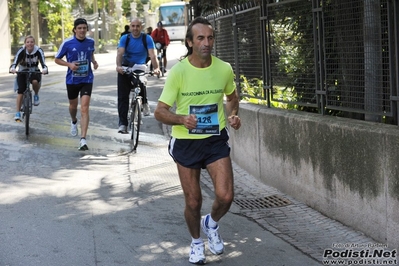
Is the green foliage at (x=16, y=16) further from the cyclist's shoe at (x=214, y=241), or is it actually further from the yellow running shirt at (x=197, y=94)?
the yellow running shirt at (x=197, y=94)

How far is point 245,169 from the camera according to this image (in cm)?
1115

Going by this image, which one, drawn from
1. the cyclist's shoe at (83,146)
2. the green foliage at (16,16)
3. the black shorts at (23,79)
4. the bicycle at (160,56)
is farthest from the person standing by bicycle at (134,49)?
the green foliage at (16,16)

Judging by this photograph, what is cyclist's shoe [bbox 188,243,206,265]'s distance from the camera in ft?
21.5

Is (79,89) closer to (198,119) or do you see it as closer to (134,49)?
(134,49)

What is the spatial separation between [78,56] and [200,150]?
669 cm

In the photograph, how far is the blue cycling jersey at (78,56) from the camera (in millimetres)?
12789

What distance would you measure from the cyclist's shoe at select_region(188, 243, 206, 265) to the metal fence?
2.04 m

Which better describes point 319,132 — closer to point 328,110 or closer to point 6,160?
point 328,110

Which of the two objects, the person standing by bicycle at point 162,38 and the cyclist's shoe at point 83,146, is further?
the person standing by bicycle at point 162,38

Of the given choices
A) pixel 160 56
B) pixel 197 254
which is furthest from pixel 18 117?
pixel 160 56

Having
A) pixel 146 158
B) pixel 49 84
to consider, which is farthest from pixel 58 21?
pixel 146 158

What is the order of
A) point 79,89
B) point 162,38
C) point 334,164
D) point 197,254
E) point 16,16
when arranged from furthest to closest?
point 16,16 < point 162,38 < point 79,89 < point 334,164 < point 197,254

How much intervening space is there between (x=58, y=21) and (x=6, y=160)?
134ft

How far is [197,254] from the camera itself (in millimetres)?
6586
